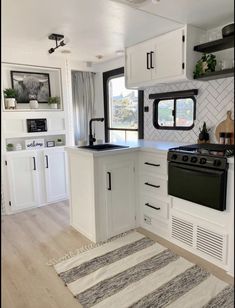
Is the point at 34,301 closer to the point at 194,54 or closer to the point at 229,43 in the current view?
the point at 229,43

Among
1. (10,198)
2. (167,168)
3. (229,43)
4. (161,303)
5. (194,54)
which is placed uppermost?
(194,54)

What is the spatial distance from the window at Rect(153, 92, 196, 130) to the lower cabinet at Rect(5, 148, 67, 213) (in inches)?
62.9

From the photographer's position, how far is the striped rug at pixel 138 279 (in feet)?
5.83

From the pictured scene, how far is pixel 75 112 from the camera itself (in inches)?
188

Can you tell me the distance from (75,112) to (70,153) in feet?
6.91

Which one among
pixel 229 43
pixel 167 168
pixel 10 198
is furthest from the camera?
pixel 10 198

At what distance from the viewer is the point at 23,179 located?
11.5 feet

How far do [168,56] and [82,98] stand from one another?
7.85 ft

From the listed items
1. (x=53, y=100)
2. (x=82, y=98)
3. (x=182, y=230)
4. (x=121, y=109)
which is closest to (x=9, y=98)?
(x=53, y=100)

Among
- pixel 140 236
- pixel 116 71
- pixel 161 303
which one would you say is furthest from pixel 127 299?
pixel 116 71

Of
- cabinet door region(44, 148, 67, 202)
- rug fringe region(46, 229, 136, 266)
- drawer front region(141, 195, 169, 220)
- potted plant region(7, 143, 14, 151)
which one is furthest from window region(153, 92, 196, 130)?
potted plant region(7, 143, 14, 151)

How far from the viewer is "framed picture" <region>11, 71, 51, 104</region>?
136 inches

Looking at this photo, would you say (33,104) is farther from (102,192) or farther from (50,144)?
(102,192)

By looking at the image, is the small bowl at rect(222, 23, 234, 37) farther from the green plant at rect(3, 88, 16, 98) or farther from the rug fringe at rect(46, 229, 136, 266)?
the green plant at rect(3, 88, 16, 98)
